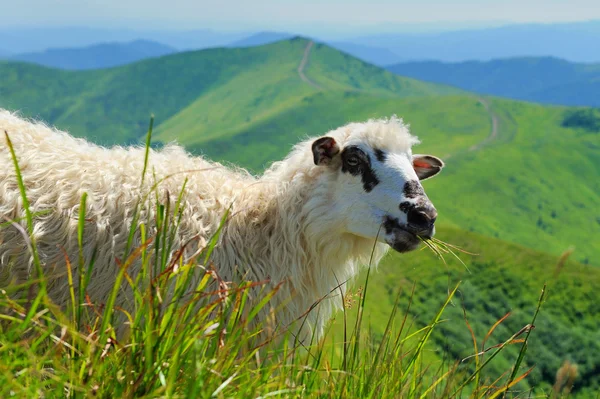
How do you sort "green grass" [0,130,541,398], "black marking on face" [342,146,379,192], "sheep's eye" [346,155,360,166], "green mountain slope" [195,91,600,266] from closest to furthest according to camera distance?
1. "green grass" [0,130,541,398]
2. "black marking on face" [342,146,379,192]
3. "sheep's eye" [346,155,360,166]
4. "green mountain slope" [195,91,600,266]

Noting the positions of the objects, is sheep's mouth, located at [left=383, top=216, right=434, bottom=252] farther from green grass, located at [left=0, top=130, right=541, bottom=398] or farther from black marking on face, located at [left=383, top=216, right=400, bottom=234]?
green grass, located at [left=0, top=130, right=541, bottom=398]

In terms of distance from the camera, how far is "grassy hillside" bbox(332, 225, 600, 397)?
171ft

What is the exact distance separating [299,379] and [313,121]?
19000 centimetres

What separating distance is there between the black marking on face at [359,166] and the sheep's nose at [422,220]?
2.00 ft

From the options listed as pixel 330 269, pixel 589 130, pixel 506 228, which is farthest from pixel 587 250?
pixel 330 269

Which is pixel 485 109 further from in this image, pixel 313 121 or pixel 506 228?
pixel 506 228

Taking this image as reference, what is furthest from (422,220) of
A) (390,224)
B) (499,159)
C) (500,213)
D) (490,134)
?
(490,134)

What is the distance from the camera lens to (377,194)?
670cm

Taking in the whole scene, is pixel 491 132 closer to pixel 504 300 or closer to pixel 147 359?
pixel 504 300

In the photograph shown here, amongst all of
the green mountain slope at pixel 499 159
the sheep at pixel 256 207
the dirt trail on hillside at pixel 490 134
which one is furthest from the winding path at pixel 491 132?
the sheep at pixel 256 207

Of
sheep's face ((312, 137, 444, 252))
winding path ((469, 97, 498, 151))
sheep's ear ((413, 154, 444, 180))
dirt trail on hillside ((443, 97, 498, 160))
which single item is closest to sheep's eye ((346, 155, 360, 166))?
sheep's face ((312, 137, 444, 252))

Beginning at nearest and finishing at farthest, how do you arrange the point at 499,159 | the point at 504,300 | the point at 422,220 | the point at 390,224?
the point at 422,220 → the point at 390,224 → the point at 504,300 → the point at 499,159

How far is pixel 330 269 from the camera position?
7148 millimetres

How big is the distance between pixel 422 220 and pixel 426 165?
5.83 ft
